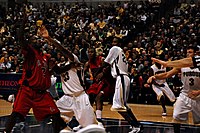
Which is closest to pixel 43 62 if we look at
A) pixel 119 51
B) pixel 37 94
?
pixel 37 94

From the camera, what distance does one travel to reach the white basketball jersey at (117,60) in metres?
9.95

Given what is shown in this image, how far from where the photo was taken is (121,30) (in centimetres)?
2164

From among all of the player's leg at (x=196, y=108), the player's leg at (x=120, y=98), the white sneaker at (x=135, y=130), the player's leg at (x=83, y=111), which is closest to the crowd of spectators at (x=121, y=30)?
the player's leg at (x=120, y=98)

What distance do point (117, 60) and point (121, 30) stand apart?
11.8 m

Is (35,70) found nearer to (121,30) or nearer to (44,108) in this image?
(44,108)

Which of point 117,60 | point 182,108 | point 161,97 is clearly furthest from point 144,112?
point 182,108

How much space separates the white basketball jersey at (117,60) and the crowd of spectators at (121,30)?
19.8ft

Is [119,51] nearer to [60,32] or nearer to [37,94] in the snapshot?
[37,94]

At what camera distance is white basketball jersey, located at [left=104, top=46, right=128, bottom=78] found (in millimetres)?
9953

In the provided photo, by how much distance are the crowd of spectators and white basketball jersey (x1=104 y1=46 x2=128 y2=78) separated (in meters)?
6.02

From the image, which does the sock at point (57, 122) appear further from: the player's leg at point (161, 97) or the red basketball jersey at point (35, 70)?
the player's leg at point (161, 97)

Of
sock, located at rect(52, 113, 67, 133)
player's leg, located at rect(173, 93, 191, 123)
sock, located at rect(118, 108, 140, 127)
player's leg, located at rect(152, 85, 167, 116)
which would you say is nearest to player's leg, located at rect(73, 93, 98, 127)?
sock, located at rect(52, 113, 67, 133)

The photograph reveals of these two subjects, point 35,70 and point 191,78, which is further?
point 191,78

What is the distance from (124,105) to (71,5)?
18238mm
